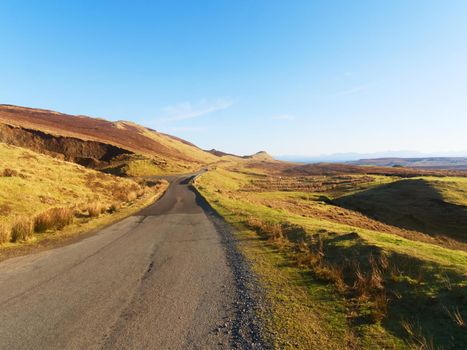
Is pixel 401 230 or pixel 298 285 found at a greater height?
pixel 298 285

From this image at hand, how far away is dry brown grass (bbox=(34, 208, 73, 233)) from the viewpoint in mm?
17444

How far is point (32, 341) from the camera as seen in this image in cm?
636

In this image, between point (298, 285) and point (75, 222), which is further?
point (75, 222)

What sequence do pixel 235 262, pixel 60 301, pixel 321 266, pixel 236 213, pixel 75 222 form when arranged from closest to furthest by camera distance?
pixel 60 301 → pixel 321 266 → pixel 235 262 → pixel 75 222 → pixel 236 213

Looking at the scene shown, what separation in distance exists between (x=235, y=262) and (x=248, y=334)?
535 cm

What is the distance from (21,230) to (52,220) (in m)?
2.82

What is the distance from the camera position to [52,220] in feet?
59.7

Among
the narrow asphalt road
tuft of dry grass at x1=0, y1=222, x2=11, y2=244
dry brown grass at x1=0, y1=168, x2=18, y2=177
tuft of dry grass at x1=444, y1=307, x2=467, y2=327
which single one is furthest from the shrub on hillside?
tuft of dry grass at x1=444, y1=307, x2=467, y2=327

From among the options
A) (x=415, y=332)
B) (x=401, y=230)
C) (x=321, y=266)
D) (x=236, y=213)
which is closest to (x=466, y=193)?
(x=401, y=230)

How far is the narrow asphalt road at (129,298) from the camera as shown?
6.49 metres

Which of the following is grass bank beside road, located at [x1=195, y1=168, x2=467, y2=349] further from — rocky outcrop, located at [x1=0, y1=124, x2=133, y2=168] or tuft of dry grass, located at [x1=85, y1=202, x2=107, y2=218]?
rocky outcrop, located at [x1=0, y1=124, x2=133, y2=168]

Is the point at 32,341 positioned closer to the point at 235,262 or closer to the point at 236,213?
the point at 235,262

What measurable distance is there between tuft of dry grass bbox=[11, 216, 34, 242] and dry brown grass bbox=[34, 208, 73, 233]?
1.19 m

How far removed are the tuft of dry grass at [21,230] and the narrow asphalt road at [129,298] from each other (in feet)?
9.22
